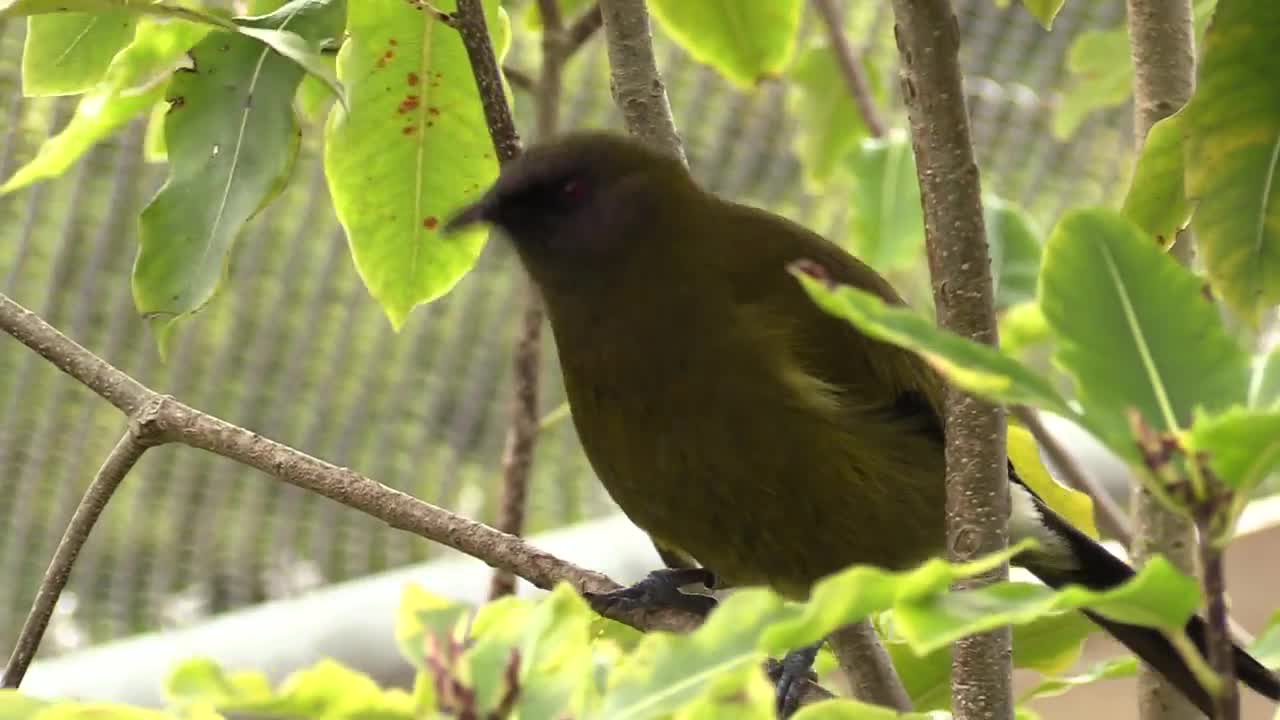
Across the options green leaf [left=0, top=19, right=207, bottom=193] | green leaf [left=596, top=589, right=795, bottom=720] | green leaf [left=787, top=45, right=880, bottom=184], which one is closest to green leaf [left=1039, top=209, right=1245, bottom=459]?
green leaf [left=596, top=589, right=795, bottom=720]

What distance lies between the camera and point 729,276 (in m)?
1.01

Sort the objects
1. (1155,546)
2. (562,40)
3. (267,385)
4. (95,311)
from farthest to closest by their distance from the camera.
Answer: (267,385), (95,311), (562,40), (1155,546)

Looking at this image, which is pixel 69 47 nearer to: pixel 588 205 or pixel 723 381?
pixel 588 205

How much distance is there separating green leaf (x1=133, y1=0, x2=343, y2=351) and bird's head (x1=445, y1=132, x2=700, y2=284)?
0.13 metres

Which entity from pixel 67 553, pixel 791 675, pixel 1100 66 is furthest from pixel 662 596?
pixel 1100 66

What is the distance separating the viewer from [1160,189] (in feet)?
2.99

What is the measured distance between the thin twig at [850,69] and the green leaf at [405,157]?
24.4 inches

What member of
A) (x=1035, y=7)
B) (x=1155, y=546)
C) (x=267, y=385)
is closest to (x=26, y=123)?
(x=267, y=385)

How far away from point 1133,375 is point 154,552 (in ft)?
4.57

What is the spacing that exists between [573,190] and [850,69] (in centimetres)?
71

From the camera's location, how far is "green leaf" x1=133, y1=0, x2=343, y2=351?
86 cm

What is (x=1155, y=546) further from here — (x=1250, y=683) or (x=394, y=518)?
(x=394, y=518)

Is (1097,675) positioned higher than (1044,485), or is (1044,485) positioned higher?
(1044,485)

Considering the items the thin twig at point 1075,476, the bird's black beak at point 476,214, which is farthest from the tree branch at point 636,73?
the thin twig at point 1075,476
